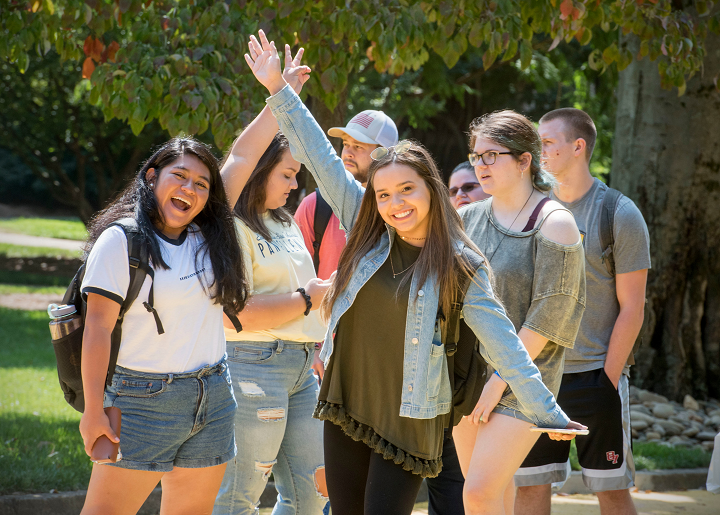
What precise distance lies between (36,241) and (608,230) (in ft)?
95.2

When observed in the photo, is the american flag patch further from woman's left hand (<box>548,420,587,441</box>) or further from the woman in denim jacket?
woman's left hand (<box>548,420,587,441</box>)

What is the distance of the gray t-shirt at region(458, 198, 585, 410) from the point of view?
2.94 meters

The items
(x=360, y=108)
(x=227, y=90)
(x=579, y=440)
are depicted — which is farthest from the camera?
(x=360, y=108)

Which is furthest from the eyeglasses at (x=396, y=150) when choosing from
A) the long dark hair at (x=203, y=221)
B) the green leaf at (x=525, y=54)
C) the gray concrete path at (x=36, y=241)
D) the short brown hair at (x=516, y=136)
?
the gray concrete path at (x=36, y=241)

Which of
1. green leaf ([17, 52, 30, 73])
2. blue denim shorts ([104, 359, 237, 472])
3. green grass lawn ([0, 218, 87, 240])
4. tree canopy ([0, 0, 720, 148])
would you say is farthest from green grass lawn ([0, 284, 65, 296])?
blue denim shorts ([104, 359, 237, 472])

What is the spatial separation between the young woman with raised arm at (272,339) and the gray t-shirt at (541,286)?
0.83 m

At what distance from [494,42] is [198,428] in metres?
3.90

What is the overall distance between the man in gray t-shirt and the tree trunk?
4031 mm

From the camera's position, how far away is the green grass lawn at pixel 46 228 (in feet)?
104

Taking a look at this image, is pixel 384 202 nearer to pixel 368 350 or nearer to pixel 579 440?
pixel 368 350

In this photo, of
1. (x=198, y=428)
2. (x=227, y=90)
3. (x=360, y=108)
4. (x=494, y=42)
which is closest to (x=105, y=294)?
(x=198, y=428)

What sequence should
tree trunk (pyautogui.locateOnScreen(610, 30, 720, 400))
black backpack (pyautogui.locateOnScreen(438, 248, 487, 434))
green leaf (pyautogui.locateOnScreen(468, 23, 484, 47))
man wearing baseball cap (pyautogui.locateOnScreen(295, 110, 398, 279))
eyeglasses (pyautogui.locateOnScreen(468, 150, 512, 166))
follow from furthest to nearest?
tree trunk (pyautogui.locateOnScreen(610, 30, 720, 400)) → green leaf (pyautogui.locateOnScreen(468, 23, 484, 47)) → man wearing baseball cap (pyautogui.locateOnScreen(295, 110, 398, 279)) → eyeglasses (pyautogui.locateOnScreen(468, 150, 512, 166)) → black backpack (pyautogui.locateOnScreen(438, 248, 487, 434))

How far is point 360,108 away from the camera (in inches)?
613

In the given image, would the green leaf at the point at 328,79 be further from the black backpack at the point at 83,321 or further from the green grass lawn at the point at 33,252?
the green grass lawn at the point at 33,252
